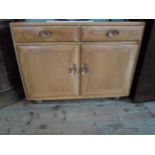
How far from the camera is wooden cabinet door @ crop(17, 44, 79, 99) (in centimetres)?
120

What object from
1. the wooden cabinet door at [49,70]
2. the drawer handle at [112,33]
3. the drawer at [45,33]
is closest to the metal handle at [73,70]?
the wooden cabinet door at [49,70]

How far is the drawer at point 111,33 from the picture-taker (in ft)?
3.75

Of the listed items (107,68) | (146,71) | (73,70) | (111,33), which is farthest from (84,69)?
(146,71)

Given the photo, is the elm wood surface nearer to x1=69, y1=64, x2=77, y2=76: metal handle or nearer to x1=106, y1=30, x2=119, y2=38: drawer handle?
x1=106, y1=30, x2=119, y2=38: drawer handle

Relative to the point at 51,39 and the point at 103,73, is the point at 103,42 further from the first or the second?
the point at 51,39

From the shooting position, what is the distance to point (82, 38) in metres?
1.17

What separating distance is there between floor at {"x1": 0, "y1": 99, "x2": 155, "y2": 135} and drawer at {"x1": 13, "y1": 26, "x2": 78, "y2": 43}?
0.62m

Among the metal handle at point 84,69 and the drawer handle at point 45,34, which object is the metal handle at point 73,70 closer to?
the metal handle at point 84,69

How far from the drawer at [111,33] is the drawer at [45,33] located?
0.26 ft

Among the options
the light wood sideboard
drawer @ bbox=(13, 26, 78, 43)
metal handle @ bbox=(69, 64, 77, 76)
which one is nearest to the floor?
the light wood sideboard
